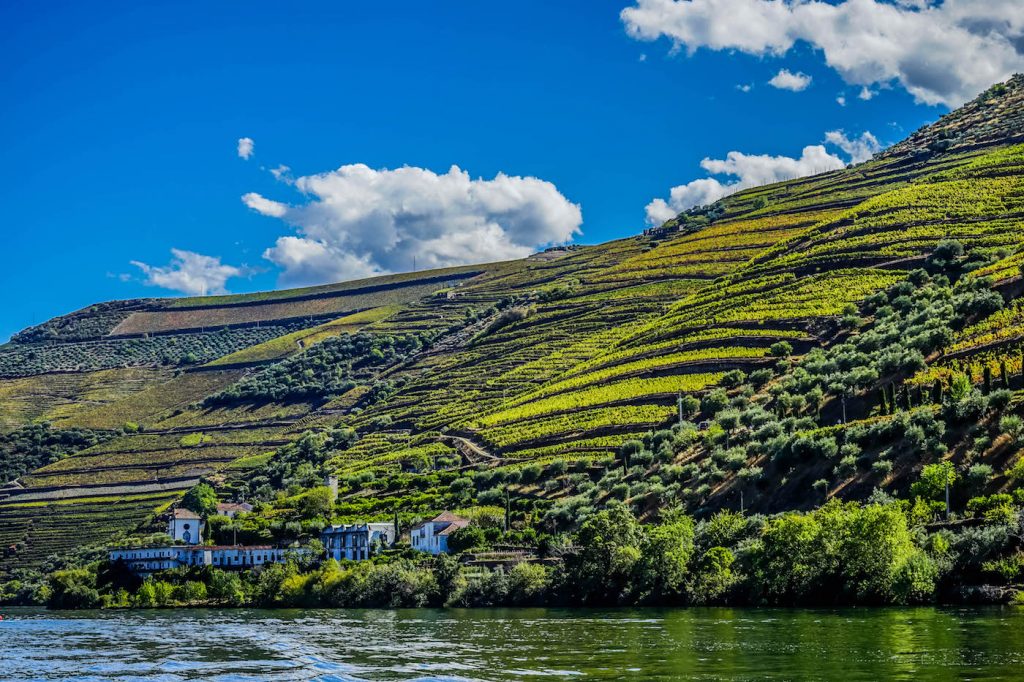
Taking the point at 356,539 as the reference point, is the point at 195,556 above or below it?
below

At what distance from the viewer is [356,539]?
124 m

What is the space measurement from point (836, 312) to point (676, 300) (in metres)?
50.4

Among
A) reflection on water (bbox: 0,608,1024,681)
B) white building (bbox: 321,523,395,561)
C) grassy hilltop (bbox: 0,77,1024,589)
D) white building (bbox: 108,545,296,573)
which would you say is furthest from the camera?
white building (bbox: 108,545,296,573)

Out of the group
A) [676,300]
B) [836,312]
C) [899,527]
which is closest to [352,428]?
[676,300]

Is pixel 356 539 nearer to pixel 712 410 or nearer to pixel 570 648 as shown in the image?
pixel 712 410

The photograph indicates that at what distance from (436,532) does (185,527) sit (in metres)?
45.9

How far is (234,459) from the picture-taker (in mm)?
190125

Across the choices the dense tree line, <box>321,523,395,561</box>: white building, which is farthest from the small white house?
<box>321,523,395,561</box>: white building

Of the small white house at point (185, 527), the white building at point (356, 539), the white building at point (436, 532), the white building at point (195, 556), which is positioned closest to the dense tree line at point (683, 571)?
the white building at point (436, 532)

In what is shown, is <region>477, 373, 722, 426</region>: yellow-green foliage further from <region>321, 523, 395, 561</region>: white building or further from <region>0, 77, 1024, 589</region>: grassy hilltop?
<region>321, 523, 395, 561</region>: white building

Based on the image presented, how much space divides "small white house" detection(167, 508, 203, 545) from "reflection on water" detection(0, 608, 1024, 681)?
66.7 meters

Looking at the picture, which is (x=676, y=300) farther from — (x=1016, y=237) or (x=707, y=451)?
(x=707, y=451)

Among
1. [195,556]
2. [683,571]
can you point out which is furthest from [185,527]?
[683,571]

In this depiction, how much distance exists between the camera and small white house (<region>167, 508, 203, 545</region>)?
147 metres
